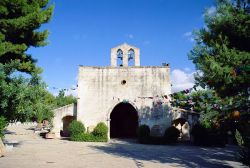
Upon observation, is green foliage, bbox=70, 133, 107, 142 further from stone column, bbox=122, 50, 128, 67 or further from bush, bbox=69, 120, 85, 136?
stone column, bbox=122, 50, 128, 67

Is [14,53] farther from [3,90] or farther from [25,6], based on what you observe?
[3,90]

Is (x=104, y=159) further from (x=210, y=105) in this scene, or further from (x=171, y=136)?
(x=171, y=136)

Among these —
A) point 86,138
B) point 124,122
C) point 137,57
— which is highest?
point 137,57

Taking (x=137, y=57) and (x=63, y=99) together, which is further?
(x=63, y=99)

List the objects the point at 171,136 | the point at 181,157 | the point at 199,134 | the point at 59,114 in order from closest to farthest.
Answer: the point at 181,157
the point at 199,134
the point at 171,136
the point at 59,114

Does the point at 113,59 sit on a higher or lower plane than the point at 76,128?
higher

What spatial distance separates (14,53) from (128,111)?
17993 millimetres

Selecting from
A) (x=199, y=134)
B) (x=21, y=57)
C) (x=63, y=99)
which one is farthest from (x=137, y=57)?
(x=63, y=99)

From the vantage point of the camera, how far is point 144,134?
23.0 meters

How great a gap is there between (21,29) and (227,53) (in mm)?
10951

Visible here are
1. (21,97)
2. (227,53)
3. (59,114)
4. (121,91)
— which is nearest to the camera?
(227,53)

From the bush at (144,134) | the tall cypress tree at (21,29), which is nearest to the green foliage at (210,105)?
the tall cypress tree at (21,29)

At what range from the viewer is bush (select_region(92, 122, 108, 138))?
923 inches

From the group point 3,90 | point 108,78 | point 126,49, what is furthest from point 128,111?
point 3,90
